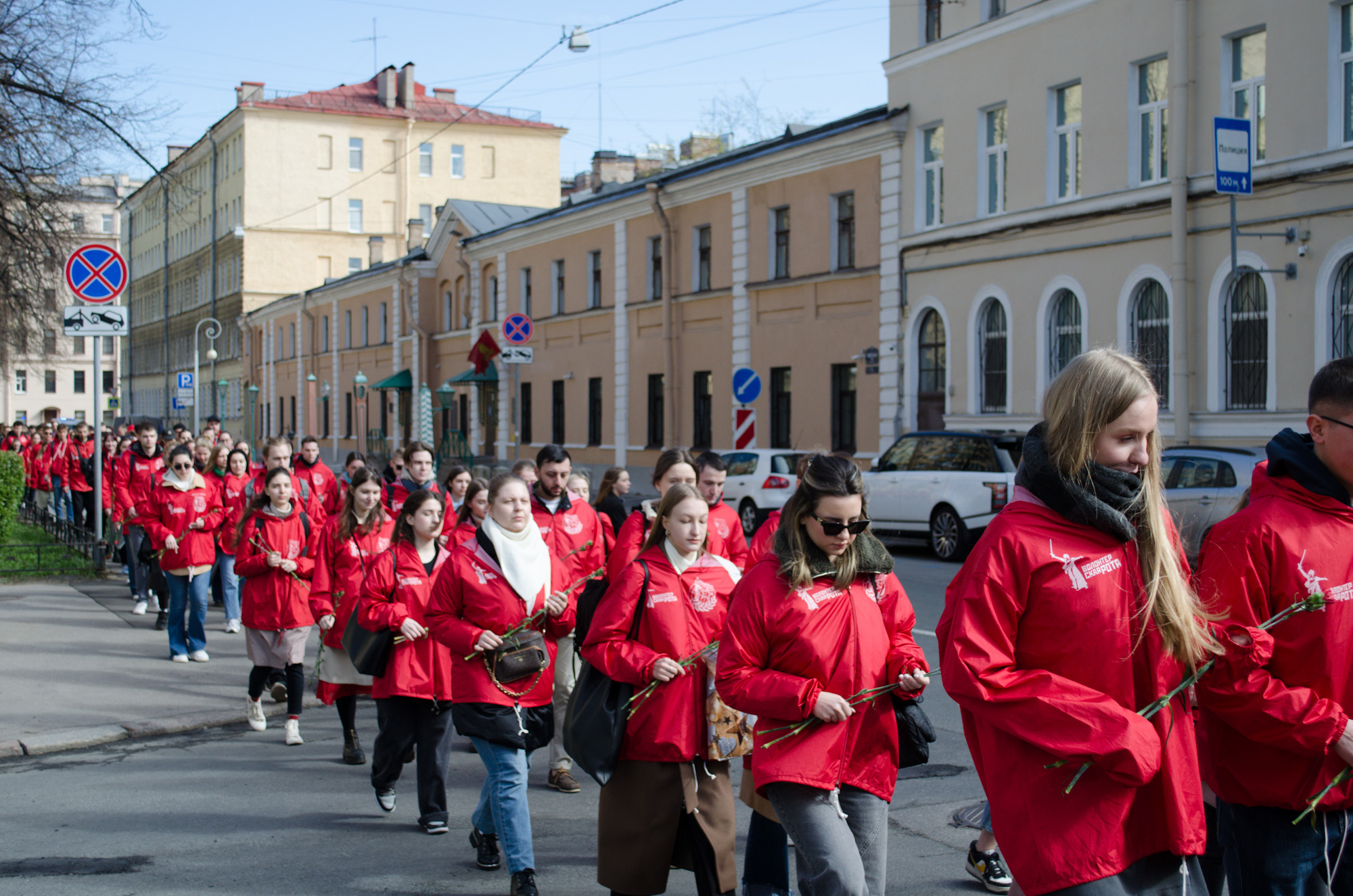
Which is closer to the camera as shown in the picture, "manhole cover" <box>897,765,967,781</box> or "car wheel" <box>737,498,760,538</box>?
"manhole cover" <box>897,765,967,781</box>

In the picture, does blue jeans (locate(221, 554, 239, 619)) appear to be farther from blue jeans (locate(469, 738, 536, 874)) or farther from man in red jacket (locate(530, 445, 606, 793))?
blue jeans (locate(469, 738, 536, 874))

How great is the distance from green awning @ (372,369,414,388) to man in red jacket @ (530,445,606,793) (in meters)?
40.0

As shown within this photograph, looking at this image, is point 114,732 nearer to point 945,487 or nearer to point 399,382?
point 945,487

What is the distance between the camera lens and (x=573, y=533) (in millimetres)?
7539

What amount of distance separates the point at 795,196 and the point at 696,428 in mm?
6390

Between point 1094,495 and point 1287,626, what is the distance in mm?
712

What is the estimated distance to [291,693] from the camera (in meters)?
7.88

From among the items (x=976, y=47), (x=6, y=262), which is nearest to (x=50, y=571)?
(x=6, y=262)

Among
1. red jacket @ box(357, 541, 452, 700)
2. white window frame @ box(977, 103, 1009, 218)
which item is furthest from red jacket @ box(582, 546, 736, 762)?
white window frame @ box(977, 103, 1009, 218)

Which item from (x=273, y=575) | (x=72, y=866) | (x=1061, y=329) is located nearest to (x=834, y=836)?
(x=72, y=866)

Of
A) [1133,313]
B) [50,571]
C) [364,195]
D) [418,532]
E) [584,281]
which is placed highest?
[364,195]

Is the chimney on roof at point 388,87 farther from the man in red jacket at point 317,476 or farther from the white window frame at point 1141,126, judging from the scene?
the man in red jacket at point 317,476

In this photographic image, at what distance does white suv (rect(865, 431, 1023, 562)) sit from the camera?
17.2 m

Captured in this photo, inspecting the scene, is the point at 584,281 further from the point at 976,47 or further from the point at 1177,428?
the point at 1177,428
